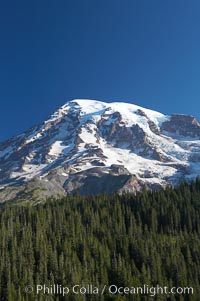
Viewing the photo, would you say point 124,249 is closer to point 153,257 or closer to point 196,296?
point 153,257

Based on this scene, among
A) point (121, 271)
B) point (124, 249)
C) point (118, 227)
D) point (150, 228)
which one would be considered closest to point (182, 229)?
point (150, 228)

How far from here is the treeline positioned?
390 feet

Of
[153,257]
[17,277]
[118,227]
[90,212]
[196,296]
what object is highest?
[90,212]

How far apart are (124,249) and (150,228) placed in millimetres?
32124

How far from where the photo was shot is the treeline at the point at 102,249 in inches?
4683

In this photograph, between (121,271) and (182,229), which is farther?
(182,229)

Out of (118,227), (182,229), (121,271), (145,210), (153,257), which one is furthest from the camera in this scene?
(145,210)

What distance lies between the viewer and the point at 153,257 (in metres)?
136

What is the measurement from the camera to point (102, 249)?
14350 cm

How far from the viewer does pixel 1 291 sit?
11562 cm

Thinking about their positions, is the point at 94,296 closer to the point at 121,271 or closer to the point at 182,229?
the point at 121,271

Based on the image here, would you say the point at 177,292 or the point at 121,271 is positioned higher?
the point at 121,271

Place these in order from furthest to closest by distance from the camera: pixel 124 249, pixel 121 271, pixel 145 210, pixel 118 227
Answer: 1. pixel 145 210
2. pixel 118 227
3. pixel 124 249
4. pixel 121 271

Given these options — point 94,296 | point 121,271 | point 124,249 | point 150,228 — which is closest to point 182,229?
point 150,228
